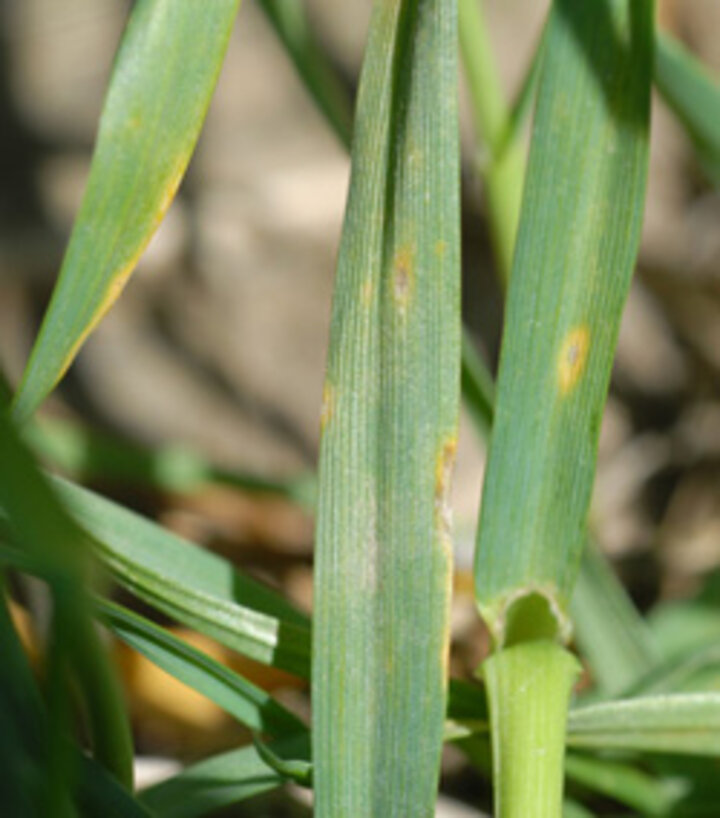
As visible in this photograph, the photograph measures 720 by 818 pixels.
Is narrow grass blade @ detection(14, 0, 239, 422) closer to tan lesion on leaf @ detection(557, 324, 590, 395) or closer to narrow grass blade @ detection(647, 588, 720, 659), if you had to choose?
tan lesion on leaf @ detection(557, 324, 590, 395)

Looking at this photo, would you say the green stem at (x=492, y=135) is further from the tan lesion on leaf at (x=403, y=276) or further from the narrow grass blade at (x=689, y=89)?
the tan lesion on leaf at (x=403, y=276)

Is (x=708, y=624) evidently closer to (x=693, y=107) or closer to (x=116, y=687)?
(x=693, y=107)

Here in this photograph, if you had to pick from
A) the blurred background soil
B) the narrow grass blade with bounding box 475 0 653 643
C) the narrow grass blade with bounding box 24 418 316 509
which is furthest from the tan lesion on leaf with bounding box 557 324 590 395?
the blurred background soil

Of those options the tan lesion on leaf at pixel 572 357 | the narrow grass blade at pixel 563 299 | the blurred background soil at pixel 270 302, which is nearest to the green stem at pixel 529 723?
the narrow grass blade at pixel 563 299

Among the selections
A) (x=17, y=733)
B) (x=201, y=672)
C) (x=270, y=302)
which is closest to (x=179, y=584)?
(x=201, y=672)

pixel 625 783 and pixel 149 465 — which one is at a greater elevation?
pixel 149 465

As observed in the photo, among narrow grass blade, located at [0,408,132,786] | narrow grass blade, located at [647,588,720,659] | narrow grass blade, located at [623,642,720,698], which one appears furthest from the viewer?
narrow grass blade, located at [647,588,720,659]

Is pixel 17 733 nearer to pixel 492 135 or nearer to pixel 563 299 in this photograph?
pixel 563 299

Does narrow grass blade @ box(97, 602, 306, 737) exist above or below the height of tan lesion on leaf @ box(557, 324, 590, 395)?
below
